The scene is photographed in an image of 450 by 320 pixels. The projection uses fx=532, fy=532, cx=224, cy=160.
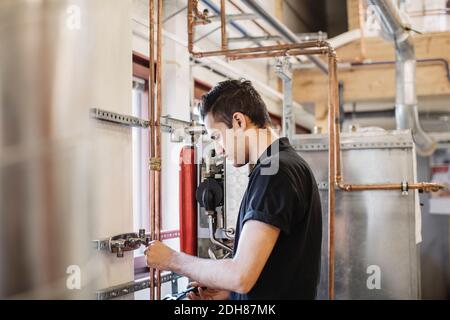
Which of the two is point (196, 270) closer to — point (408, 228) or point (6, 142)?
point (6, 142)

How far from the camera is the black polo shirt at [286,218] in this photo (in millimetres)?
1234

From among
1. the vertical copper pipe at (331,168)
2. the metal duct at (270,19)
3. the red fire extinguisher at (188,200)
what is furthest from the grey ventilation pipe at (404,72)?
the red fire extinguisher at (188,200)

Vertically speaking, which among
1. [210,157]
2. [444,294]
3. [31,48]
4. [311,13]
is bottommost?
[444,294]

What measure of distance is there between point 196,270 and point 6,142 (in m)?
0.54

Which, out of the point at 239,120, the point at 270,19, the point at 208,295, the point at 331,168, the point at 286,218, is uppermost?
the point at 270,19

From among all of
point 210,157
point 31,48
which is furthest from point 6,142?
point 210,157

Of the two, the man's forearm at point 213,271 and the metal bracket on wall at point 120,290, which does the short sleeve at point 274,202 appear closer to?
the man's forearm at point 213,271

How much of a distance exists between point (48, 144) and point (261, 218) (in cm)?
53

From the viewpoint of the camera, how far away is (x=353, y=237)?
8.13 ft

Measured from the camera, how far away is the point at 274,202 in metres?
1.23

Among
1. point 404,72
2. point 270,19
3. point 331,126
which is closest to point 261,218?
point 331,126

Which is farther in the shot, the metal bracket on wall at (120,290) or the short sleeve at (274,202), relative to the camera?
the metal bracket on wall at (120,290)

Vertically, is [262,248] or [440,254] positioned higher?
[262,248]

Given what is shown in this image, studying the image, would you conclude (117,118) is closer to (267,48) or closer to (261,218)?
(261,218)
